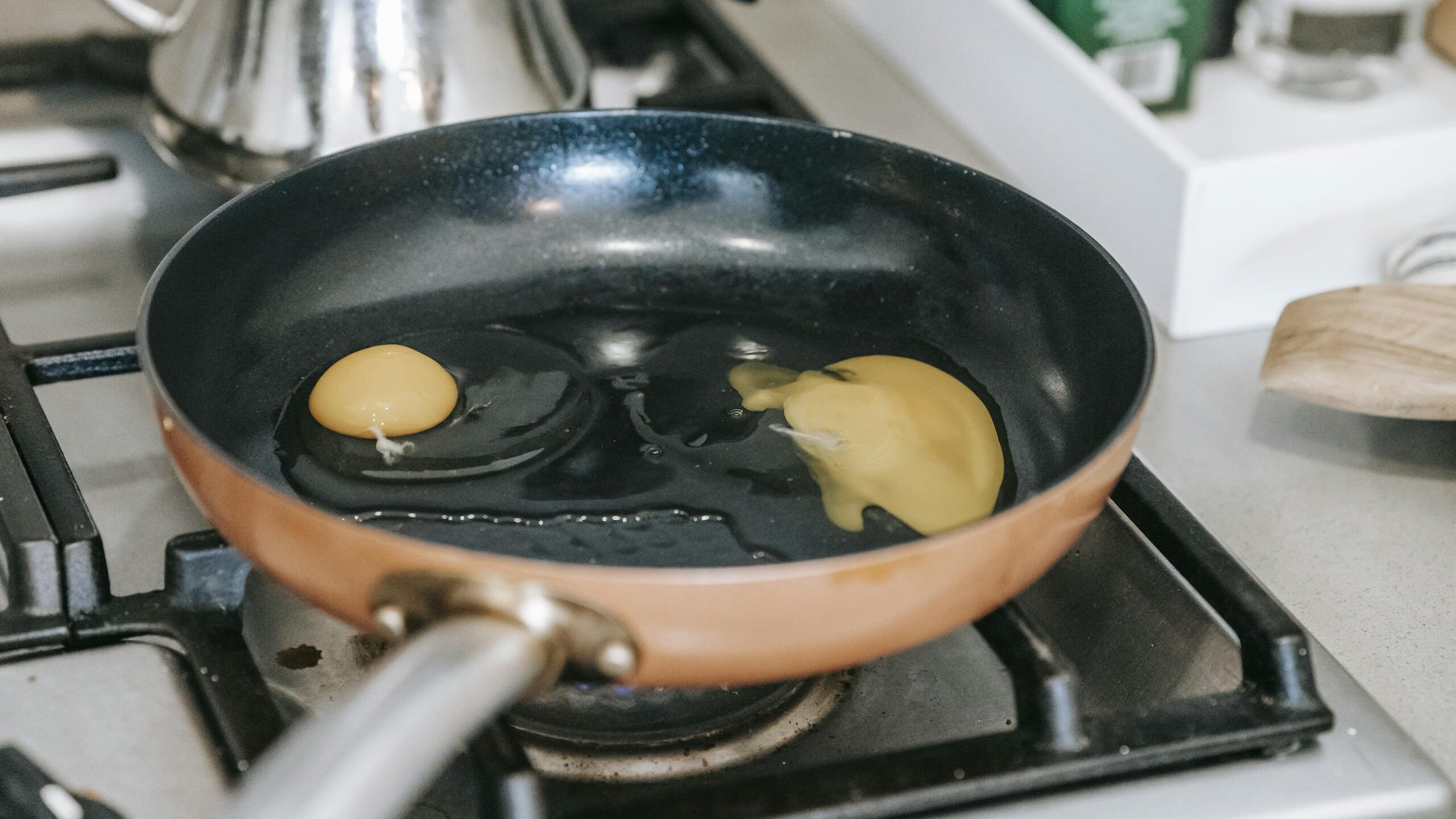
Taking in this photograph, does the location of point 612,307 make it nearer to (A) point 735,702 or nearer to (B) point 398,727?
(A) point 735,702

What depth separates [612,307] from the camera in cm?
70

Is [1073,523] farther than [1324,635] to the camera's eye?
No

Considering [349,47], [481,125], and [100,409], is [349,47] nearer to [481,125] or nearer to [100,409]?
[481,125]

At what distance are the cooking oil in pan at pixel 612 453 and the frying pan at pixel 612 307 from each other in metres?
0.01

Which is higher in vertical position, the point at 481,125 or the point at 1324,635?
the point at 481,125

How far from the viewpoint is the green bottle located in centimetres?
86

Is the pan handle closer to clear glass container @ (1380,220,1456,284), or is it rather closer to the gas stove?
the gas stove

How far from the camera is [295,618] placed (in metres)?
0.58

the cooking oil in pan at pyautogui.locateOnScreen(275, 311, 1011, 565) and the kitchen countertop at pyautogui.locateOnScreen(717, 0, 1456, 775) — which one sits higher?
the cooking oil in pan at pyautogui.locateOnScreen(275, 311, 1011, 565)

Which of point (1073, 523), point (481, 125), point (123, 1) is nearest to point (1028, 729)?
point (1073, 523)

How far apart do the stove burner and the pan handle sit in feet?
0.43

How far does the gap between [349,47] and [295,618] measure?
320 mm

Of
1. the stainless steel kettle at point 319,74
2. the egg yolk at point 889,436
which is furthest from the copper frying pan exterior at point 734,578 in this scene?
the stainless steel kettle at point 319,74

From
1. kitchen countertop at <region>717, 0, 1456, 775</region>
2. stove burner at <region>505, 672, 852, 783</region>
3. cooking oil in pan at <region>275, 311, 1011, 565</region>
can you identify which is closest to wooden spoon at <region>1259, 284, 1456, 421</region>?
kitchen countertop at <region>717, 0, 1456, 775</region>
